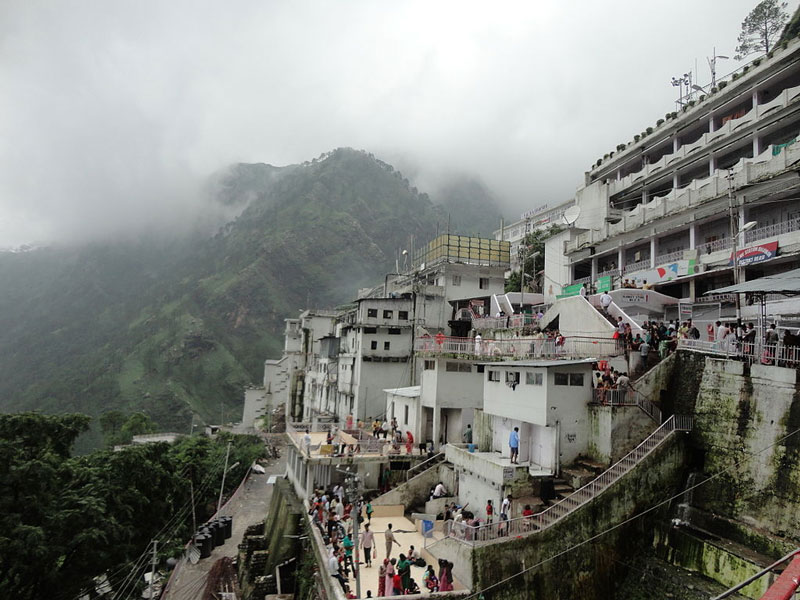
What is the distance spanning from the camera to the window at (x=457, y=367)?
29.1m

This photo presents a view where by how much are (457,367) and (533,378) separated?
364 inches

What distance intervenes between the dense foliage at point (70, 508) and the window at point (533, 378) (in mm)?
20513

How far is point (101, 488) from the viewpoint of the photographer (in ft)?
85.7

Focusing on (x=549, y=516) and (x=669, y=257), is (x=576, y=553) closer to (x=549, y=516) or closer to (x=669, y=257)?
(x=549, y=516)

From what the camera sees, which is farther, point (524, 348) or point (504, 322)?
point (504, 322)

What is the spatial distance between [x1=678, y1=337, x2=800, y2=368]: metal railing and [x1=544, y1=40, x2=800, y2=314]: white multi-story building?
5107 millimetres

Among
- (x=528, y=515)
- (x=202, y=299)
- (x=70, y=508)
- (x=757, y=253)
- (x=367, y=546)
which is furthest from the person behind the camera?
(x=202, y=299)

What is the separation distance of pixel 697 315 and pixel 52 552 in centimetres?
3454

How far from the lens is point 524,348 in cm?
2541

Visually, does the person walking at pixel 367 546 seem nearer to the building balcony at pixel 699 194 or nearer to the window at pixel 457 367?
the window at pixel 457 367

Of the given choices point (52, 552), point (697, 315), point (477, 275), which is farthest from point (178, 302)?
point (697, 315)

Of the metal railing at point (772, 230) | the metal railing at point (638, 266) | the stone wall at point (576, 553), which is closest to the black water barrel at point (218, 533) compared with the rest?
the stone wall at point (576, 553)

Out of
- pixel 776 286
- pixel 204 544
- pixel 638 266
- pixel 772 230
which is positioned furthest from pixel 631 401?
pixel 204 544

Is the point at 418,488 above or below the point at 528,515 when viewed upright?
below
